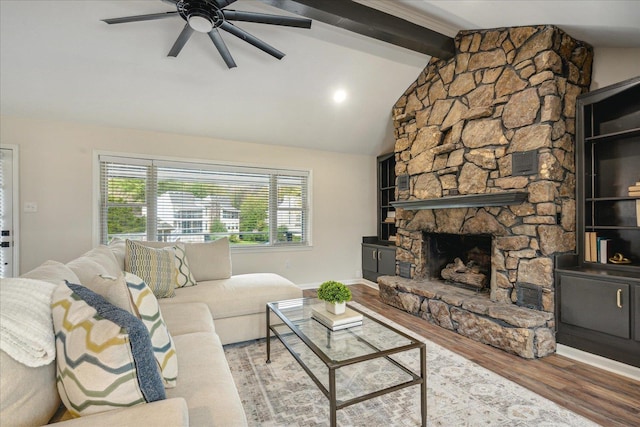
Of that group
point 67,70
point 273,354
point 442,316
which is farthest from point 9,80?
point 442,316

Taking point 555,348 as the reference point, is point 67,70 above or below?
above

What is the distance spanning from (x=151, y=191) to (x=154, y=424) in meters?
3.81

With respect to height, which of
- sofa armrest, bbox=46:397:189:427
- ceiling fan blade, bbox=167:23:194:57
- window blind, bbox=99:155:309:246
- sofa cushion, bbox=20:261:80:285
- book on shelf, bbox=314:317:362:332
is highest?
ceiling fan blade, bbox=167:23:194:57

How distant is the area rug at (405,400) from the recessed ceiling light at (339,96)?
3144mm

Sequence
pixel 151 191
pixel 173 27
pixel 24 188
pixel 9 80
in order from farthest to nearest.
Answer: pixel 151 191
pixel 24 188
pixel 9 80
pixel 173 27

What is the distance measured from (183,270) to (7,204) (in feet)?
7.74

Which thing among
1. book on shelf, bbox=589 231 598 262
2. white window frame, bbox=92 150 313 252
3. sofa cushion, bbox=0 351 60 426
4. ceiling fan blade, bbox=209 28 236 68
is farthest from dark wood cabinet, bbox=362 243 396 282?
sofa cushion, bbox=0 351 60 426

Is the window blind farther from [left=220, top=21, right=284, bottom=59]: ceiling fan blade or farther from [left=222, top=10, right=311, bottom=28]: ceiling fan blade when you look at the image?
[left=222, top=10, right=311, bottom=28]: ceiling fan blade

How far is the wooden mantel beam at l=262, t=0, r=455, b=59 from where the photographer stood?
103 inches

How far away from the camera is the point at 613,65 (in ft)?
9.27

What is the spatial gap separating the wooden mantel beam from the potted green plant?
234 centimetres

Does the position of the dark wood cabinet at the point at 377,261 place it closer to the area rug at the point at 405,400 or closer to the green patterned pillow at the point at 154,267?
the area rug at the point at 405,400

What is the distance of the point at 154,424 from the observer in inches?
34.5

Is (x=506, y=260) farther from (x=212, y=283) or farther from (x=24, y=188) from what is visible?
(x=24, y=188)
